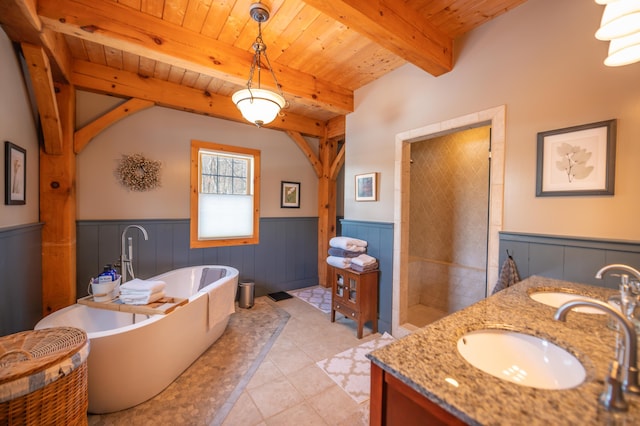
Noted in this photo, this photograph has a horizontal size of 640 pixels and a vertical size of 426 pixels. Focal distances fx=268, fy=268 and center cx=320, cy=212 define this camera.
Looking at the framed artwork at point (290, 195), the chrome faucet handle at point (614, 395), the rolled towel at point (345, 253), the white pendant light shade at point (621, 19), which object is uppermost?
the white pendant light shade at point (621, 19)

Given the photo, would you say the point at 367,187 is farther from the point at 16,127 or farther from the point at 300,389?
the point at 16,127

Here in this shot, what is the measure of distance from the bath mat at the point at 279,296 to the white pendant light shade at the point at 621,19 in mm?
3890

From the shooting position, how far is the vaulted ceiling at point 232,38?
178 cm

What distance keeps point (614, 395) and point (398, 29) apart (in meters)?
2.11

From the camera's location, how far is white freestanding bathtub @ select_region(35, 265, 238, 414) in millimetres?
1711

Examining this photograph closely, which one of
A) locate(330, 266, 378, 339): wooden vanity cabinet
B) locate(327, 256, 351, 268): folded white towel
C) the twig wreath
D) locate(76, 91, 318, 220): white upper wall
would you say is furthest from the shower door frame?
the twig wreath

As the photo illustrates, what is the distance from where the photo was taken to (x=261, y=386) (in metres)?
2.06

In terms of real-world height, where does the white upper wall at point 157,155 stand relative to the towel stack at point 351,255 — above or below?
above

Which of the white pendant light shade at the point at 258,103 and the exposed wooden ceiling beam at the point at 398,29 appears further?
the white pendant light shade at the point at 258,103

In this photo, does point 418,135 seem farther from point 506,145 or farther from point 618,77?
point 618,77

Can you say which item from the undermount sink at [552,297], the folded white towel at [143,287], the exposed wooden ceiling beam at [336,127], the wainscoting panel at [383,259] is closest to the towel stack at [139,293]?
the folded white towel at [143,287]

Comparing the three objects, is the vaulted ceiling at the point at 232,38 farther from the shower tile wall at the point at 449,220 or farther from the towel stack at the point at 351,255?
the towel stack at the point at 351,255

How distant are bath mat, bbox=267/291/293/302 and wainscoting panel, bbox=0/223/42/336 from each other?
245 centimetres

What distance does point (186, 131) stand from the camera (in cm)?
348
